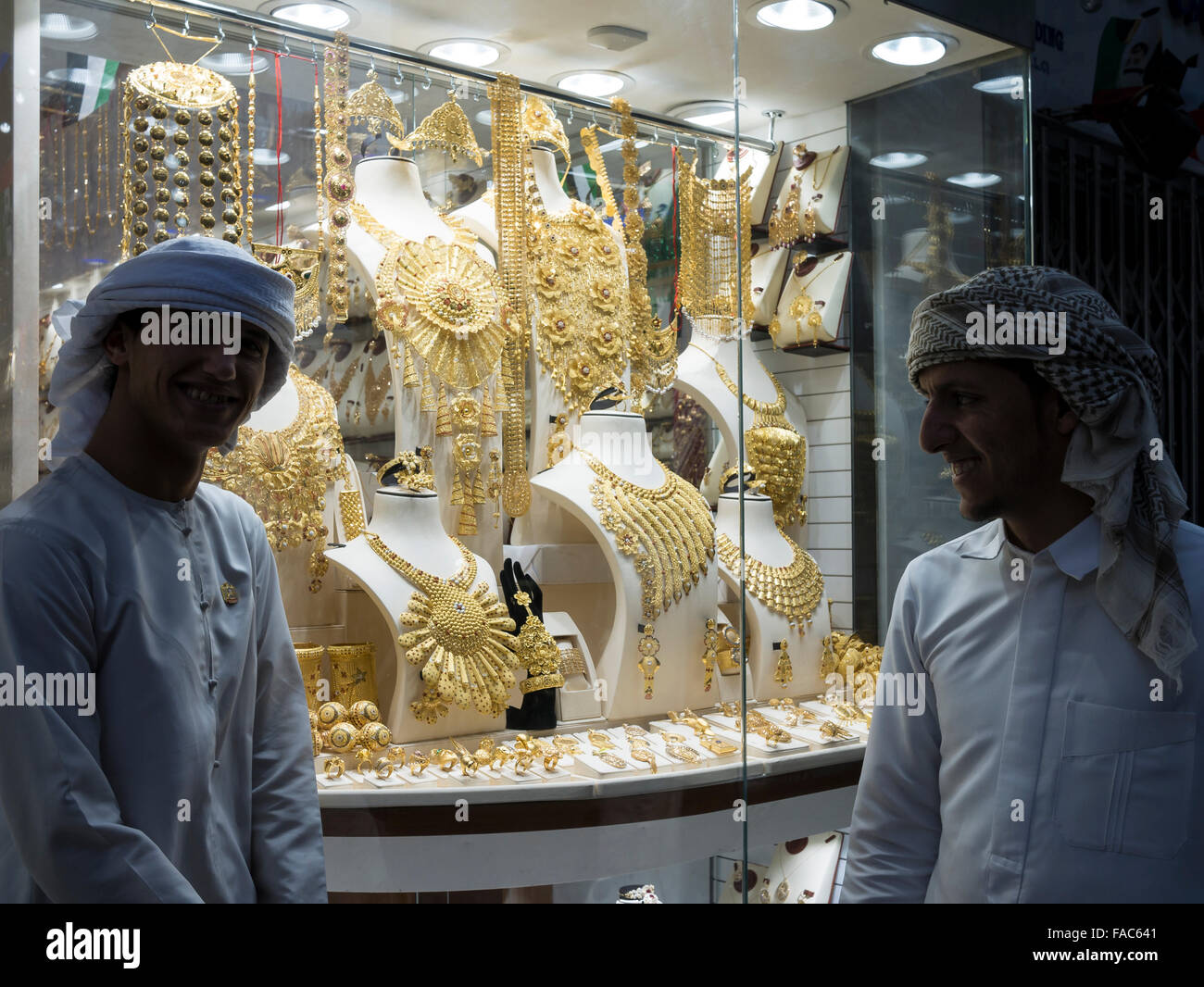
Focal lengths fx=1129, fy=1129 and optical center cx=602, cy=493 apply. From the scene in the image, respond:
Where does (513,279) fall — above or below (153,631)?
above

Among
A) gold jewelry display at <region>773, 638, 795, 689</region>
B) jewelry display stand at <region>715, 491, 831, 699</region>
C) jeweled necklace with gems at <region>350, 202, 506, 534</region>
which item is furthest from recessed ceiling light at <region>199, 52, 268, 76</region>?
gold jewelry display at <region>773, 638, 795, 689</region>

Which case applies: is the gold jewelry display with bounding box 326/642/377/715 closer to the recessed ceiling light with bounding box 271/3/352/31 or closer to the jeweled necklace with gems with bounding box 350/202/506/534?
the jeweled necklace with gems with bounding box 350/202/506/534

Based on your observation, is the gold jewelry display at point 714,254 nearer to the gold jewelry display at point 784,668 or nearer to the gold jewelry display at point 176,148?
A: the gold jewelry display at point 784,668

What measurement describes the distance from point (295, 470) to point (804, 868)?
3.32ft

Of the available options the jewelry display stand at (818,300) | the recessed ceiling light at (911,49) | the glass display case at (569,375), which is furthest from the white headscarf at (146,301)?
the recessed ceiling light at (911,49)

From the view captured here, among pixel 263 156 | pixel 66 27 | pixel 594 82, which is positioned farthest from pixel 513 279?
pixel 66 27

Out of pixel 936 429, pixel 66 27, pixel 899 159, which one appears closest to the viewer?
pixel 936 429

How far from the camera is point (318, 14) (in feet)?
5.43

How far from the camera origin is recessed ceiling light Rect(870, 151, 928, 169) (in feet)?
6.12

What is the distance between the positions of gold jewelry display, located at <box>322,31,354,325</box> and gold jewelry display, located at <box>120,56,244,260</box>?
147mm

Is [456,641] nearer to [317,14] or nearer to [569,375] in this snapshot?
[569,375]
